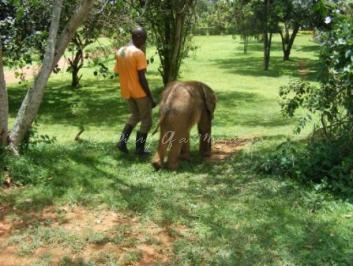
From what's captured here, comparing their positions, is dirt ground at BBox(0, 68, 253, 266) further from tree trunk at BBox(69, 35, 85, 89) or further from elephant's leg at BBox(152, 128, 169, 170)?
tree trunk at BBox(69, 35, 85, 89)

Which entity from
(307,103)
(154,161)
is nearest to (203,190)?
(154,161)

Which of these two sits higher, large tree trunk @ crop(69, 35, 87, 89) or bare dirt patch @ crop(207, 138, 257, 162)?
large tree trunk @ crop(69, 35, 87, 89)

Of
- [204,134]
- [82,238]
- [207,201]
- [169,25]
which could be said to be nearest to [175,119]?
[204,134]

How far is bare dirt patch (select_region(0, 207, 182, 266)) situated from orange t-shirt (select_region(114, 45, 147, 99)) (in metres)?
2.57

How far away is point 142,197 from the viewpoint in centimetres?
651

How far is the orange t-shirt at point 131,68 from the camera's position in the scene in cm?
809

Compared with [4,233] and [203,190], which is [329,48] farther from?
[4,233]

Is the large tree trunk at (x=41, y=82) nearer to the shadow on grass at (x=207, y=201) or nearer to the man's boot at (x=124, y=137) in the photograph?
the shadow on grass at (x=207, y=201)

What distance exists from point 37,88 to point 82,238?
2.78 m

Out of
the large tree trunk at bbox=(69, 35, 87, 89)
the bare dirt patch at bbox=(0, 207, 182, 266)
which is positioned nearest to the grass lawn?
Answer: the bare dirt patch at bbox=(0, 207, 182, 266)

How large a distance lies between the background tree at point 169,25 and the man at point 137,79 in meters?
8.38

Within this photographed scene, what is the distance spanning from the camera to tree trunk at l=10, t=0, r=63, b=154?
24.0 feet

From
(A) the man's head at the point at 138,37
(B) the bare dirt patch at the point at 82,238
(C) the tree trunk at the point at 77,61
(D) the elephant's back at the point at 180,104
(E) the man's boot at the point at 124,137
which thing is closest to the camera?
(B) the bare dirt patch at the point at 82,238

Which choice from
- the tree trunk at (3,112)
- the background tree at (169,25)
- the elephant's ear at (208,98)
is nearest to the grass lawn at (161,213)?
the tree trunk at (3,112)
